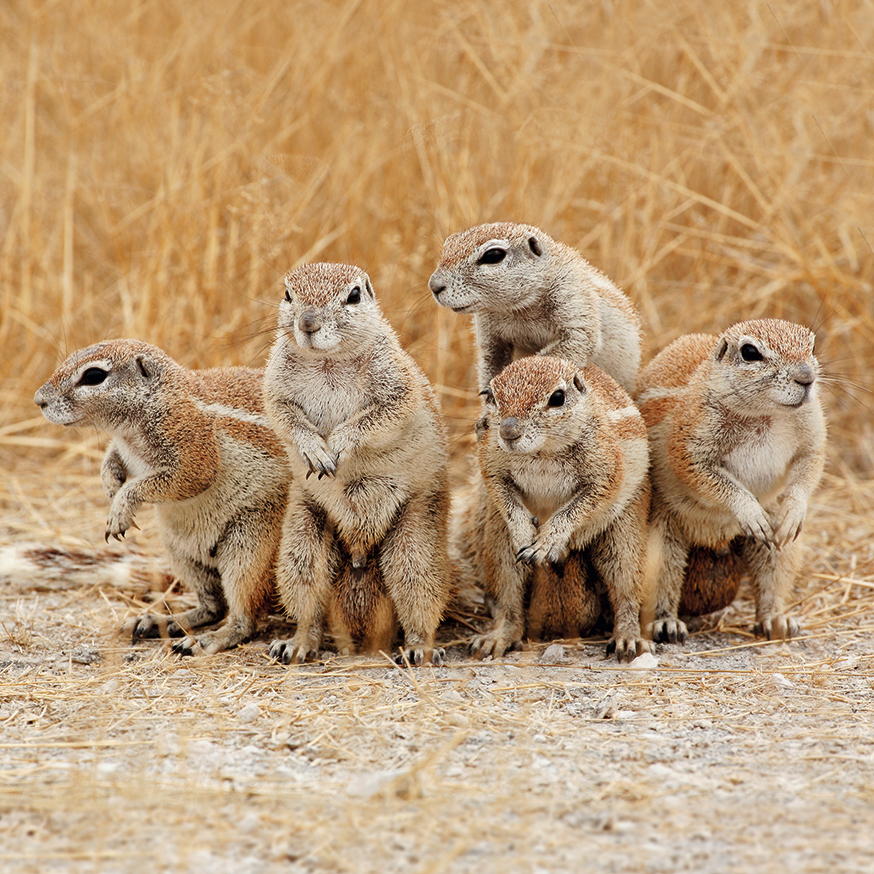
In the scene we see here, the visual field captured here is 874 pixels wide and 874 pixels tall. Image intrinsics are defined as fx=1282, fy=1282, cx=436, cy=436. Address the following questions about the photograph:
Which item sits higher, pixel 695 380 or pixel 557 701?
pixel 695 380

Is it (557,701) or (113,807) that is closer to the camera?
(113,807)

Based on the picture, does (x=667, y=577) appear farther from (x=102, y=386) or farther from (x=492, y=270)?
(x=102, y=386)

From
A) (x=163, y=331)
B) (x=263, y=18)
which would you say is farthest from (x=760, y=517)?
(x=263, y=18)

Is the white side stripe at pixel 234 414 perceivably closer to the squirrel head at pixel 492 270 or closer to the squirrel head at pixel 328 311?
the squirrel head at pixel 328 311

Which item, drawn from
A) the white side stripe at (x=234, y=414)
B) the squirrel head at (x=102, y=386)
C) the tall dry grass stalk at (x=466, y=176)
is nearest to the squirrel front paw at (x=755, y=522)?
the white side stripe at (x=234, y=414)

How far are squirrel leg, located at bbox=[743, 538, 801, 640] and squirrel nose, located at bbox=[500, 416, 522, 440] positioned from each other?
141 centimetres

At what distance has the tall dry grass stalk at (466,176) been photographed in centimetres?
769

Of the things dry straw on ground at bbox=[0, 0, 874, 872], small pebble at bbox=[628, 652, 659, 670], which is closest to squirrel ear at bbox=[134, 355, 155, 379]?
dry straw on ground at bbox=[0, 0, 874, 872]

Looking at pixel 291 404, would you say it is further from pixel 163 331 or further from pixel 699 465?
pixel 163 331

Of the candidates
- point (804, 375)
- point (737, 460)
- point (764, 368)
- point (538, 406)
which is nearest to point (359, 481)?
point (538, 406)

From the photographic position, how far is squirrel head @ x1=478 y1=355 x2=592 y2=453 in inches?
183

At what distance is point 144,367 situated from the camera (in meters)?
5.16

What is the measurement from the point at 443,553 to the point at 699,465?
1.09 metres

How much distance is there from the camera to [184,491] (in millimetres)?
5094
